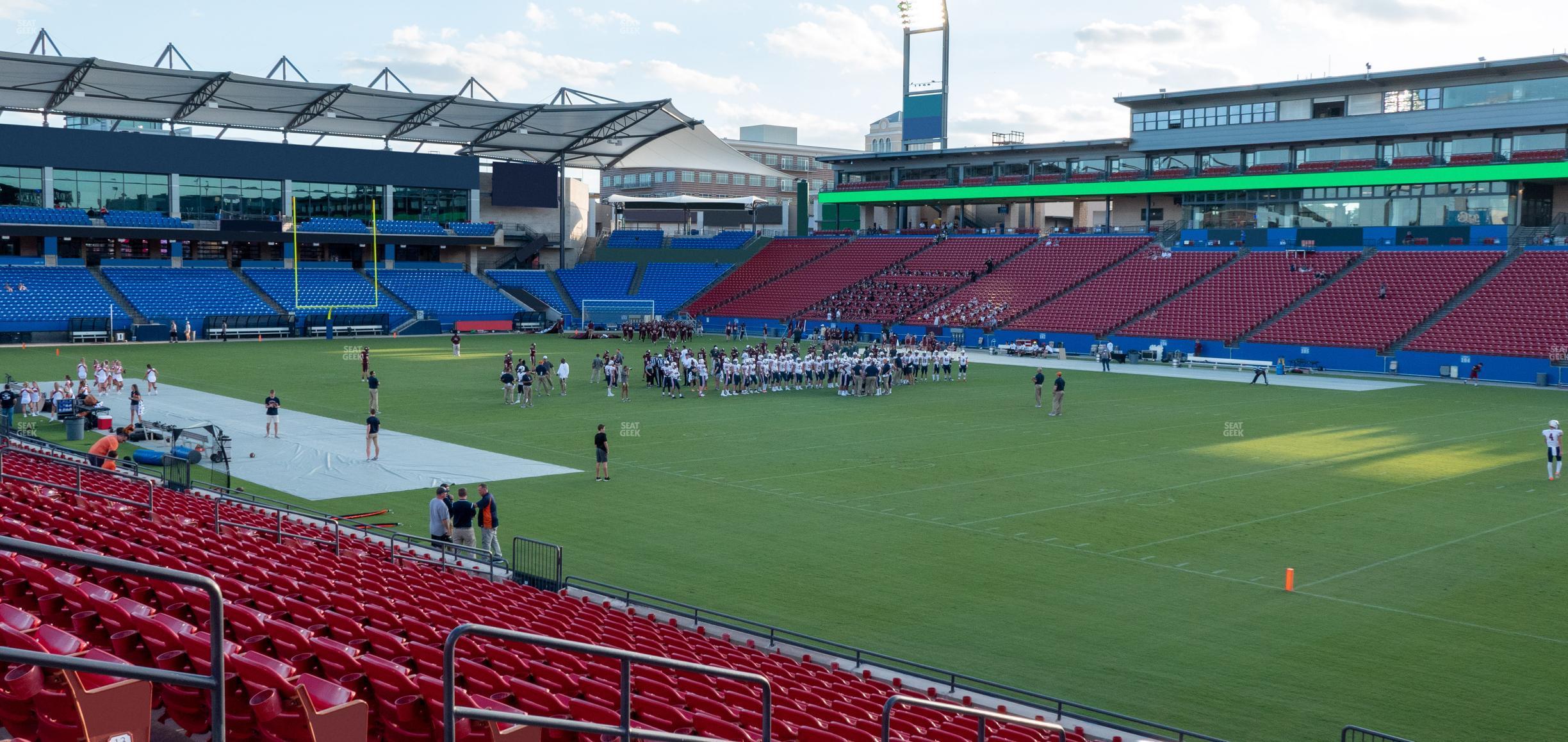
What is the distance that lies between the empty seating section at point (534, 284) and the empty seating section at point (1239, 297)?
35.9 metres

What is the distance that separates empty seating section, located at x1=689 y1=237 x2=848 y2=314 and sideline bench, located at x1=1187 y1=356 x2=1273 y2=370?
105 feet

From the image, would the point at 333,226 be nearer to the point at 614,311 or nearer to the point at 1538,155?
the point at 614,311

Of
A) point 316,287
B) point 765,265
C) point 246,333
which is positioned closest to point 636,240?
point 765,265

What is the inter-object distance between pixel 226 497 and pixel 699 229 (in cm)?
7250

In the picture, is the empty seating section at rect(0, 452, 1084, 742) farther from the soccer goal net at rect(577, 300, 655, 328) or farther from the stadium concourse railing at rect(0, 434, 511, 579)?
the soccer goal net at rect(577, 300, 655, 328)

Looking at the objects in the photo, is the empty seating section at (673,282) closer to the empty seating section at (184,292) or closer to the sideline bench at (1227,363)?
the empty seating section at (184,292)

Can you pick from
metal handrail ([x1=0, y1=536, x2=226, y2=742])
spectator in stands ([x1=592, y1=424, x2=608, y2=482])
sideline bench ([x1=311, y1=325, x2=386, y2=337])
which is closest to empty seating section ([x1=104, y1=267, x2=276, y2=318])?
sideline bench ([x1=311, y1=325, x2=386, y2=337])

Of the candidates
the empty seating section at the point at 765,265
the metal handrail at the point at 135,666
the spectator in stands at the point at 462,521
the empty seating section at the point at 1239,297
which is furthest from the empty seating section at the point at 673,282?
the metal handrail at the point at 135,666

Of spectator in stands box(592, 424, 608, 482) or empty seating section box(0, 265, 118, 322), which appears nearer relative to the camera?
spectator in stands box(592, 424, 608, 482)

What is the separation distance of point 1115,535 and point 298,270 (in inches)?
2479

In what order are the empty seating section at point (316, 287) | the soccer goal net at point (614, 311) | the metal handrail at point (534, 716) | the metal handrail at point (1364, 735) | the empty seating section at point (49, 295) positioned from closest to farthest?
the metal handrail at point (534, 716) → the metal handrail at point (1364, 735) → the empty seating section at point (49, 295) → the empty seating section at point (316, 287) → the soccer goal net at point (614, 311)

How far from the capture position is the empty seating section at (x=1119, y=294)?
2336 inches

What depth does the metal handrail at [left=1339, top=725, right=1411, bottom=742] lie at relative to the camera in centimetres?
996

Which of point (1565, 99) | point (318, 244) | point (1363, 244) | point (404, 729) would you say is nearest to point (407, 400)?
point (404, 729)
